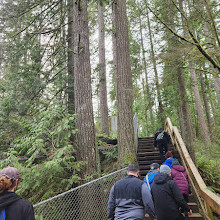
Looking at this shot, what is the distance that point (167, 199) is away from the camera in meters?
3.14

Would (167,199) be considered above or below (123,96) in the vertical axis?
below

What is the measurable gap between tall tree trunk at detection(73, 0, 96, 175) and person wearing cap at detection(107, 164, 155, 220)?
2.54m

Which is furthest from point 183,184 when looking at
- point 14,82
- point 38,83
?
point 14,82

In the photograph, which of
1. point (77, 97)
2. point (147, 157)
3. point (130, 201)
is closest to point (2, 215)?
point (130, 201)

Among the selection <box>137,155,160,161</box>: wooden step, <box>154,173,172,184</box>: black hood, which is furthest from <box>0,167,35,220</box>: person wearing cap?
<box>137,155,160,161</box>: wooden step

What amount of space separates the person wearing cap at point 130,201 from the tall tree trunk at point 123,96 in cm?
314

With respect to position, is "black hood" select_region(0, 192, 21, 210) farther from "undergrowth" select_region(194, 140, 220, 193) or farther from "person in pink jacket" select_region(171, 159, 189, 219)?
"undergrowth" select_region(194, 140, 220, 193)

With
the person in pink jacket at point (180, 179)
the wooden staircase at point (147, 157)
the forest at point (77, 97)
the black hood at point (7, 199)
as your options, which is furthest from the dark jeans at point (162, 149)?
the black hood at point (7, 199)

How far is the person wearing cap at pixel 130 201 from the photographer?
2.71 meters

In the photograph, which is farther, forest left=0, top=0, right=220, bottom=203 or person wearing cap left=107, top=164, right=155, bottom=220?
forest left=0, top=0, right=220, bottom=203

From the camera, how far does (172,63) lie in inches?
247

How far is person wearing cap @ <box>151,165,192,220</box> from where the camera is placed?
312 centimetres

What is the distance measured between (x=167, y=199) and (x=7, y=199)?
254 centimetres

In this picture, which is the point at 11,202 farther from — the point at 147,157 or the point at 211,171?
the point at 211,171
